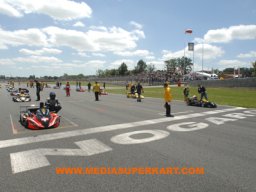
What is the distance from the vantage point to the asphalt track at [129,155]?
404 cm

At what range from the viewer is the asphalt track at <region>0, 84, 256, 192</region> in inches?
159

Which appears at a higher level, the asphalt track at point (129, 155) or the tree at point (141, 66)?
the tree at point (141, 66)

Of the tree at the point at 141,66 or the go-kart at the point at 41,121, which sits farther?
the tree at the point at 141,66

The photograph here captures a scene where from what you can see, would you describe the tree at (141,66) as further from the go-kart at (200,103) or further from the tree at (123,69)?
the go-kart at (200,103)

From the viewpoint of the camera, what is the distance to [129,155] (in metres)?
5.51

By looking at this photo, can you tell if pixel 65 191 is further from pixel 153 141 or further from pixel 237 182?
pixel 153 141

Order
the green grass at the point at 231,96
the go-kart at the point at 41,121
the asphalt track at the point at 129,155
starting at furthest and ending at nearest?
the green grass at the point at 231,96 → the go-kart at the point at 41,121 → the asphalt track at the point at 129,155

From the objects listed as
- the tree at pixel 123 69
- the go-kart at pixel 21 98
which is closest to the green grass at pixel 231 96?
the go-kart at pixel 21 98

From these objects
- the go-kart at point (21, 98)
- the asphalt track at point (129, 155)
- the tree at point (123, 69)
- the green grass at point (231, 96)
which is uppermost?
the tree at point (123, 69)

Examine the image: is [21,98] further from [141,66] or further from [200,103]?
[141,66]

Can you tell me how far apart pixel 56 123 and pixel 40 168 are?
4343 mm

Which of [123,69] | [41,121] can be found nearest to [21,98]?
[41,121]

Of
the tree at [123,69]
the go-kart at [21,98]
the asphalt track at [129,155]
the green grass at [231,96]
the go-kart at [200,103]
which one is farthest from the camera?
the tree at [123,69]

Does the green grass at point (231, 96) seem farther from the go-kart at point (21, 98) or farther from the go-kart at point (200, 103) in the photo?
the go-kart at point (21, 98)
